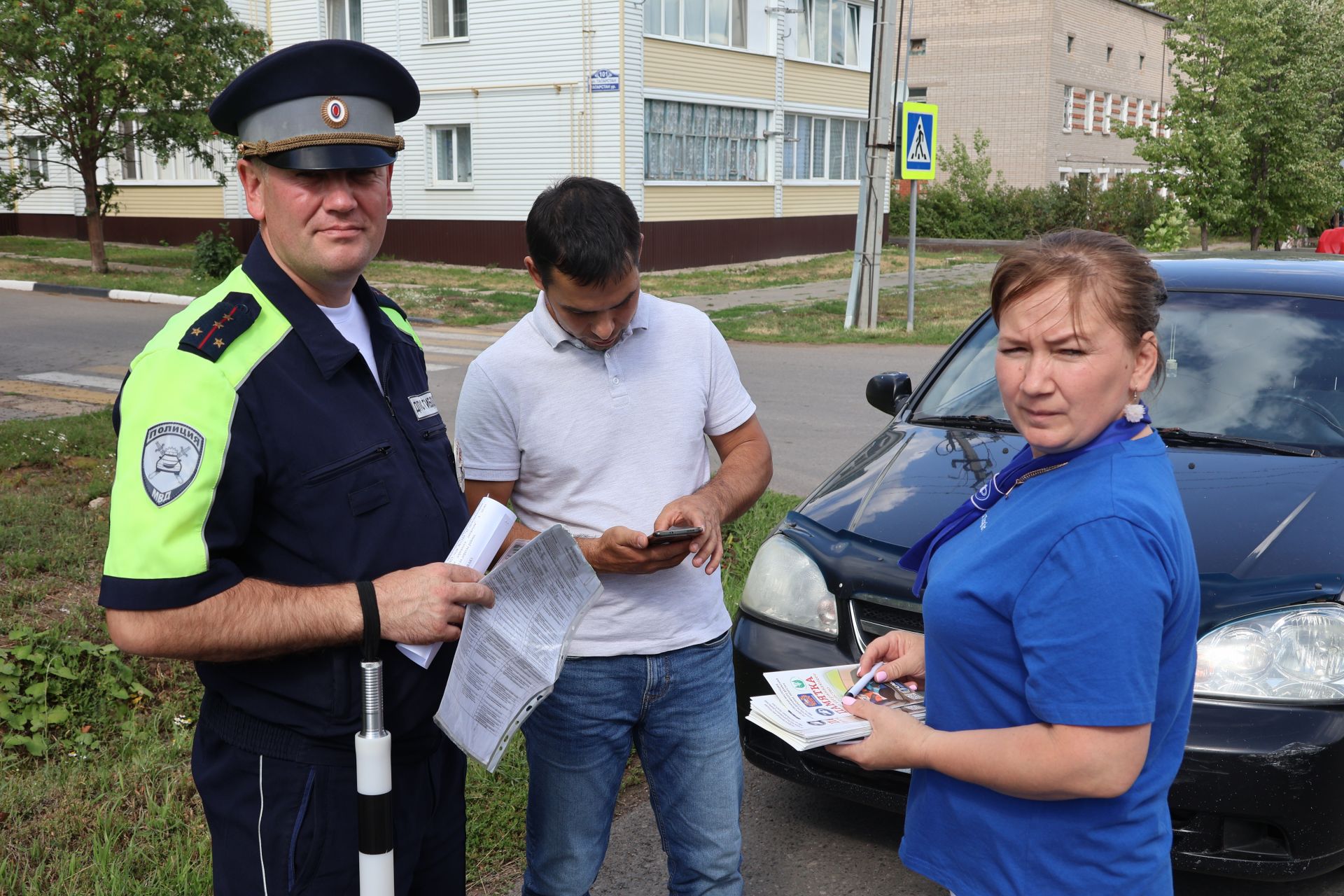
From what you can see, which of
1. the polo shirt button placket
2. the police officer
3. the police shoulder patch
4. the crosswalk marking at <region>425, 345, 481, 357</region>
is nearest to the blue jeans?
the police officer

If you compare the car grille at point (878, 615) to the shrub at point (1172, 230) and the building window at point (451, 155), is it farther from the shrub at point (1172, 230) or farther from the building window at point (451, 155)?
the building window at point (451, 155)

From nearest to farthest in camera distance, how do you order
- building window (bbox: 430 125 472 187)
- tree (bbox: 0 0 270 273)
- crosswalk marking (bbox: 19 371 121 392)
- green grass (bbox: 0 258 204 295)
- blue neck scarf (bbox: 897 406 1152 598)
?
1. blue neck scarf (bbox: 897 406 1152 598)
2. crosswalk marking (bbox: 19 371 121 392)
3. tree (bbox: 0 0 270 273)
4. green grass (bbox: 0 258 204 295)
5. building window (bbox: 430 125 472 187)

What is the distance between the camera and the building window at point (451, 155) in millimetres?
27109

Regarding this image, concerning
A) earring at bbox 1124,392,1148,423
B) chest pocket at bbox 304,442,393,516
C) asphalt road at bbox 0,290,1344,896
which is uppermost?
earring at bbox 1124,392,1148,423

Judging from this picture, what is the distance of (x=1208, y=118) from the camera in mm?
22141

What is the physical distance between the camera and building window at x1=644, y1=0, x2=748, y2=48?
84.6 ft

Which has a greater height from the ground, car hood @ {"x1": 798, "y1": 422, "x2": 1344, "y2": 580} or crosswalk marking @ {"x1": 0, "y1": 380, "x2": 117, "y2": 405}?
car hood @ {"x1": 798, "y1": 422, "x2": 1344, "y2": 580}

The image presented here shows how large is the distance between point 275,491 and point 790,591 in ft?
6.89

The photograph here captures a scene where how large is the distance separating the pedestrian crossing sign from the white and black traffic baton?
43.9 feet

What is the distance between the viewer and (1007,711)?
184 centimetres

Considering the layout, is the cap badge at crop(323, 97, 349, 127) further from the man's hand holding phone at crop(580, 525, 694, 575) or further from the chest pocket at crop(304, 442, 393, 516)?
the man's hand holding phone at crop(580, 525, 694, 575)

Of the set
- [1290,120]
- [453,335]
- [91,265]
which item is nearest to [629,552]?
[453,335]

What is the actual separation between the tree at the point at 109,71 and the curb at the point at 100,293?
6.34ft

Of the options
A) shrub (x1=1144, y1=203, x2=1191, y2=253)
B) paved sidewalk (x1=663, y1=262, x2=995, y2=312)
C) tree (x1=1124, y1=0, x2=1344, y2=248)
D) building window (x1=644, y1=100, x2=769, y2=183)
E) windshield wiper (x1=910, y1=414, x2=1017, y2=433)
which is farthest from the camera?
building window (x1=644, y1=100, x2=769, y2=183)
